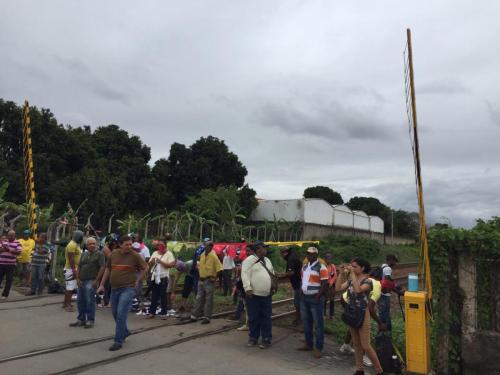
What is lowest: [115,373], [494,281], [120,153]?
[115,373]

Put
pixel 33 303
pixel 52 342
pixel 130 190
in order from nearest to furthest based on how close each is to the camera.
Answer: pixel 52 342 → pixel 33 303 → pixel 130 190

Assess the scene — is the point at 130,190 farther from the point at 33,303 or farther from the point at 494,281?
the point at 494,281

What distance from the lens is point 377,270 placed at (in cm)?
825

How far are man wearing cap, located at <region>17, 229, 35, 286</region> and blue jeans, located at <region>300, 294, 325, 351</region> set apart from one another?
9364 millimetres

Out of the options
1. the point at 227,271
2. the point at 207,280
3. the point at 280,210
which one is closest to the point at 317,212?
the point at 280,210

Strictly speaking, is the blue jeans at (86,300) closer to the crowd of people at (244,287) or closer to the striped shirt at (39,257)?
the crowd of people at (244,287)

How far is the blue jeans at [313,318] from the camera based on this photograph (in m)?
7.44

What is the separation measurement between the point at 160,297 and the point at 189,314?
2.52ft

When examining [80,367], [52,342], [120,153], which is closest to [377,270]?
[80,367]

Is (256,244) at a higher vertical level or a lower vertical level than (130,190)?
lower

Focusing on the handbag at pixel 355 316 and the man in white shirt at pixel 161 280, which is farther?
the man in white shirt at pixel 161 280

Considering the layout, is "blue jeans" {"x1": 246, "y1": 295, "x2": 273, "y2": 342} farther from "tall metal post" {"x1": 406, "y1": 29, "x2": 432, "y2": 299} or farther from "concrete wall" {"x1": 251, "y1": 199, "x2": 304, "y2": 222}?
"concrete wall" {"x1": 251, "y1": 199, "x2": 304, "y2": 222}

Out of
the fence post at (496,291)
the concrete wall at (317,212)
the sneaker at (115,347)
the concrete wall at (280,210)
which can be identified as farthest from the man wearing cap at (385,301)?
the concrete wall at (317,212)

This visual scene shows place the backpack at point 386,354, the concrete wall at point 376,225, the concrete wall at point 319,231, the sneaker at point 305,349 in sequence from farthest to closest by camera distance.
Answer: the concrete wall at point 376,225 → the concrete wall at point 319,231 → the sneaker at point 305,349 → the backpack at point 386,354
